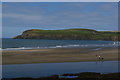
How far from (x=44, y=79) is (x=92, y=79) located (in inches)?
153

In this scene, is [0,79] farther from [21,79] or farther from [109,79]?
[109,79]

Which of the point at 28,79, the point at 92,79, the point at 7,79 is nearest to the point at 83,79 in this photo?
the point at 92,79

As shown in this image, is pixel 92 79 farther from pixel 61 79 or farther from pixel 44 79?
pixel 44 79

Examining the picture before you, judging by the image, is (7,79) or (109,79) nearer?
(109,79)

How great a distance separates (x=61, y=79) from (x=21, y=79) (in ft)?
11.0

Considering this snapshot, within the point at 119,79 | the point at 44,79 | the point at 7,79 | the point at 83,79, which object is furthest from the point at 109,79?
the point at 7,79

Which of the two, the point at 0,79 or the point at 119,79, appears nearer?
the point at 119,79

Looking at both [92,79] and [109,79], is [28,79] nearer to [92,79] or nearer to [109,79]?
[92,79]

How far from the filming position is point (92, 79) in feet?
46.5

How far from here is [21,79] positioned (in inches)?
584

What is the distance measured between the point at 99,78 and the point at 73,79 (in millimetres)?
2128

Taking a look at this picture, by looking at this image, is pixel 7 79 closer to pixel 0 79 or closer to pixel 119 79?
pixel 0 79

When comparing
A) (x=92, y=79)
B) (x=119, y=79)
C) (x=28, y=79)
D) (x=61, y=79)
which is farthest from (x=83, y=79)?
(x=28, y=79)

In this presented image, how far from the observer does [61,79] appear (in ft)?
47.9
